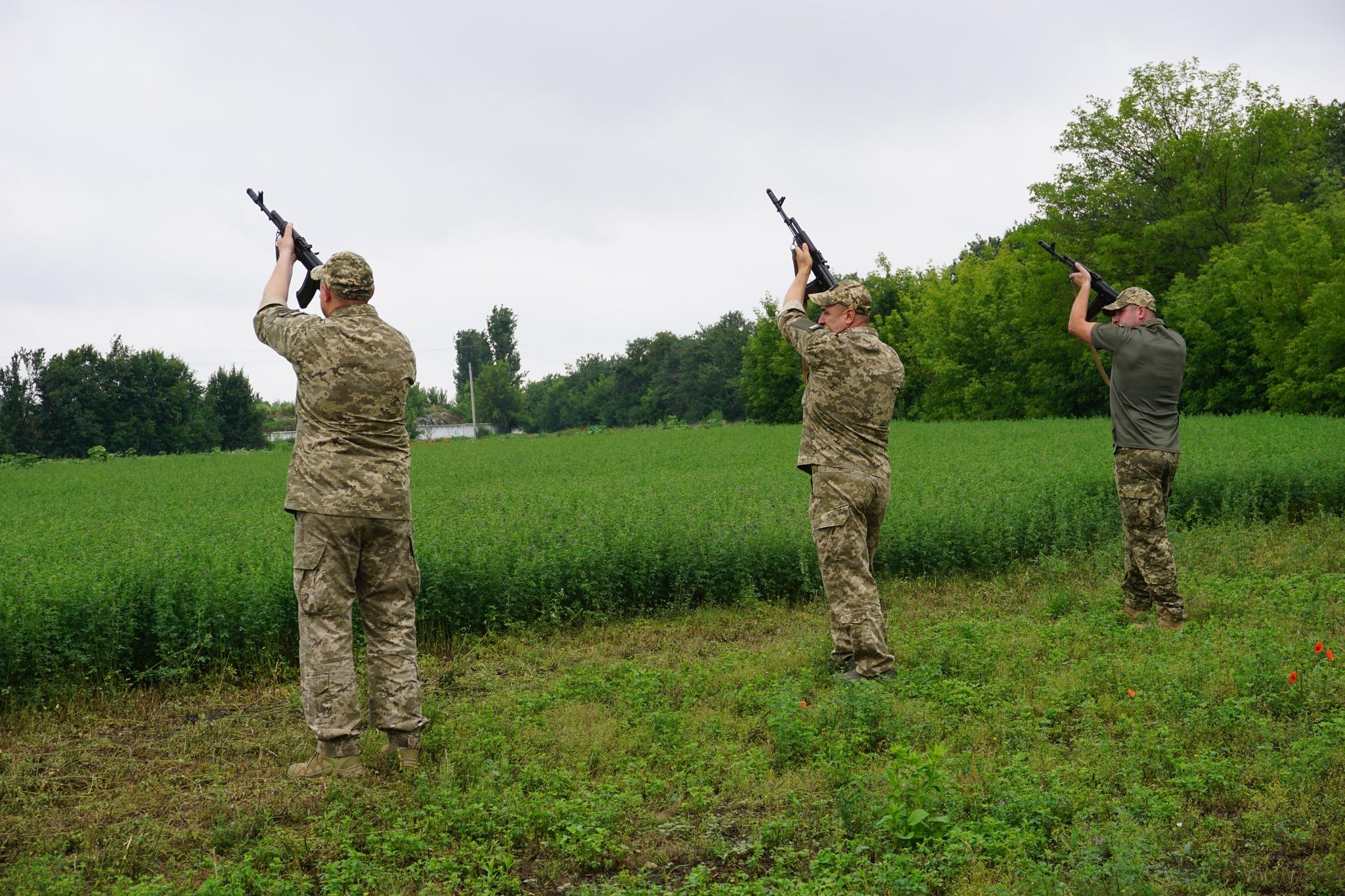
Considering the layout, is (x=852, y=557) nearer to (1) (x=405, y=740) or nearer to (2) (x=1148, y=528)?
(2) (x=1148, y=528)

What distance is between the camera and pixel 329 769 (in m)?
5.62

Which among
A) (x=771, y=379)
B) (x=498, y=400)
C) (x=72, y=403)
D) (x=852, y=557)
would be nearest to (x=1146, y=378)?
(x=852, y=557)

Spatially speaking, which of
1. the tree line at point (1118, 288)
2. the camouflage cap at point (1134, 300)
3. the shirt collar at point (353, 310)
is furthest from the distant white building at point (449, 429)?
the shirt collar at point (353, 310)

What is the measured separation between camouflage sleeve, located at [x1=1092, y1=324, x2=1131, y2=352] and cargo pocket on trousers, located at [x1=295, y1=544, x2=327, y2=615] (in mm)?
6319

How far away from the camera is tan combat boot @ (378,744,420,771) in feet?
18.7

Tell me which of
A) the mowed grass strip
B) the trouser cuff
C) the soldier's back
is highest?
the soldier's back

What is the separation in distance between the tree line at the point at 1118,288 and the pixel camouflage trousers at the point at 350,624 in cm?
1647

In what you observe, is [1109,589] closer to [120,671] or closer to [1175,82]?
[120,671]

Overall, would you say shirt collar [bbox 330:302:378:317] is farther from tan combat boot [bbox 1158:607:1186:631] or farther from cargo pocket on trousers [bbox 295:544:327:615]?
tan combat boot [bbox 1158:607:1186:631]

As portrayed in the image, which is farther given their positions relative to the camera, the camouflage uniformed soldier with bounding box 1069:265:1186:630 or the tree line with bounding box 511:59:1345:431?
the tree line with bounding box 511:59:1345:431

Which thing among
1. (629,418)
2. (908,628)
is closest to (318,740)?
(908,628)

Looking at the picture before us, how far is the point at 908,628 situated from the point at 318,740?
16.4 ft

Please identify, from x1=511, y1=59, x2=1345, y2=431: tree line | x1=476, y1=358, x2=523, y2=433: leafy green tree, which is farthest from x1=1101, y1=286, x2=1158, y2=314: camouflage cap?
x1=476, y1=358, x2=523, y2=433: leafy green tree

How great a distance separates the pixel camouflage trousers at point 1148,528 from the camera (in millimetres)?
8492
